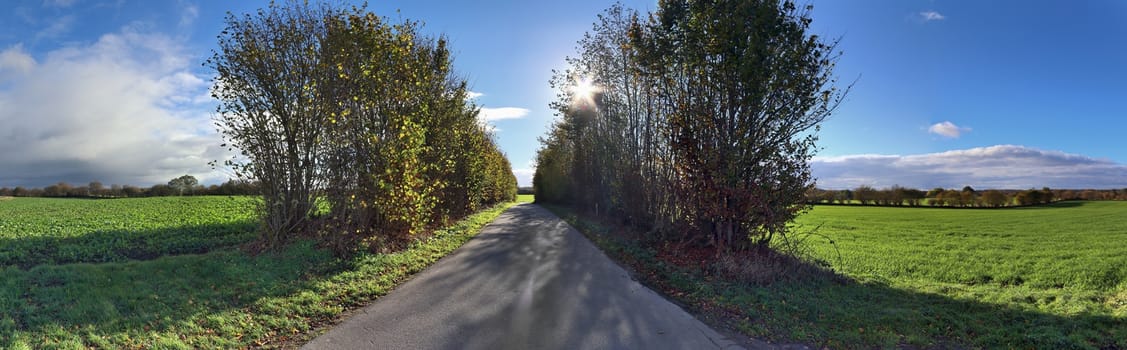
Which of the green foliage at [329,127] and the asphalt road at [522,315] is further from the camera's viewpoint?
the green foliage at [329,127]

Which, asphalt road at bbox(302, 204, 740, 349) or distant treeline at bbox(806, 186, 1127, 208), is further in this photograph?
distant treeline at bbox(806, 186, 1127, 208)

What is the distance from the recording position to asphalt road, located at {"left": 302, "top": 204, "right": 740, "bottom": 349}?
4609 mm

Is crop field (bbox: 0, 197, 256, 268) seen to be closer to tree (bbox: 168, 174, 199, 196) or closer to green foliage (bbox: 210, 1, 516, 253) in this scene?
green foliage (bbox: 210, 1, 516, 253)

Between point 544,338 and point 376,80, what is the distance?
319 inches

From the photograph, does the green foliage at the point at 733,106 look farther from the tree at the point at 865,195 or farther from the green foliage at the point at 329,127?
the tree at the point at 865,195

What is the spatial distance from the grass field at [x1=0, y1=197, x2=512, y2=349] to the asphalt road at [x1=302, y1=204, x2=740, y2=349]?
668 millimetres

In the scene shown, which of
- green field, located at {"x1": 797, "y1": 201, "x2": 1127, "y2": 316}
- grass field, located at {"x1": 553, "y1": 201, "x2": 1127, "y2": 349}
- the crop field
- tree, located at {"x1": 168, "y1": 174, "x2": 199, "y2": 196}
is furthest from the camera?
tree, located at {"x1": 168, "y1": 174, "x2": 199, "y2": 196}

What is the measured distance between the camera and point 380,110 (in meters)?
11.0

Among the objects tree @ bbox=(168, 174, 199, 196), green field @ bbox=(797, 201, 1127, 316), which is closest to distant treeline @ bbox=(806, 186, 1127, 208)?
green field @ bbox=(797, 201, 1127, 316)

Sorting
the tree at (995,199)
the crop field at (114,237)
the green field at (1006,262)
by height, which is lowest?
the green field at (1006,262)

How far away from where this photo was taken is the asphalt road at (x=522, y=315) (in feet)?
15.1

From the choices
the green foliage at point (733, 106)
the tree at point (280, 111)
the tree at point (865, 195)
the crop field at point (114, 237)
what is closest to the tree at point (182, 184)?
the crop field at point (114, 237)

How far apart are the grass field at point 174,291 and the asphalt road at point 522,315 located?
67 centimetres

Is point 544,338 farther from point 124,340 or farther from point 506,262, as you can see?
point 506,262
